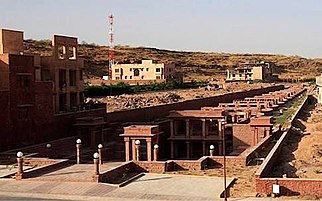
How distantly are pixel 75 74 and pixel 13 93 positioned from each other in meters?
10.2

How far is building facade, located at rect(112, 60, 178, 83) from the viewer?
10362cm

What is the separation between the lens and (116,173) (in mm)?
22938

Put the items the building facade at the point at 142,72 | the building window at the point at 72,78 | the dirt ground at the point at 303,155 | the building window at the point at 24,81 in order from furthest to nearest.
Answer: the building facade at the point at 142,72, the building window at the point at 72,78, the building window at the point at 24,81, the dirt ground at the point at 303,155

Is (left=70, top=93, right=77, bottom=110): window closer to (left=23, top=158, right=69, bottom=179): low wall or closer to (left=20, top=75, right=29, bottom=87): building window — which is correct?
(left=20, top=75, right=29, bottom=87): building window

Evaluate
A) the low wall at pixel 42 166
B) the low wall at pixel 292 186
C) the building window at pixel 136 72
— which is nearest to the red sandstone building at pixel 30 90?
the low wall at pixel 42 166

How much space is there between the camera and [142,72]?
106 meters

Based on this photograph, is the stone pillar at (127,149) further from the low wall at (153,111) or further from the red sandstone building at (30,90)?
the low wall at (153,111)

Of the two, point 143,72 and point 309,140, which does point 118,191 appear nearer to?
point 309,140

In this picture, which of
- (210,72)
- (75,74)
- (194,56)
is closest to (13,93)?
(75,74)

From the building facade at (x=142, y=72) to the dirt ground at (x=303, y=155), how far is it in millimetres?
64015

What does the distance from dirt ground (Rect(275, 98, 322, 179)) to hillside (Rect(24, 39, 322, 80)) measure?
278ft

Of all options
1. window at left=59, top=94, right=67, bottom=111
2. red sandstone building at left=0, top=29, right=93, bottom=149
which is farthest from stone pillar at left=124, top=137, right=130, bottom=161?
window at left=59, top=94, right=67, bottom=111

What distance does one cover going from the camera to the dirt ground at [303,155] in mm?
24312

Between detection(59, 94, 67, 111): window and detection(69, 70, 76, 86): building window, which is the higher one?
detection(69, 70, 76, 86): building window
